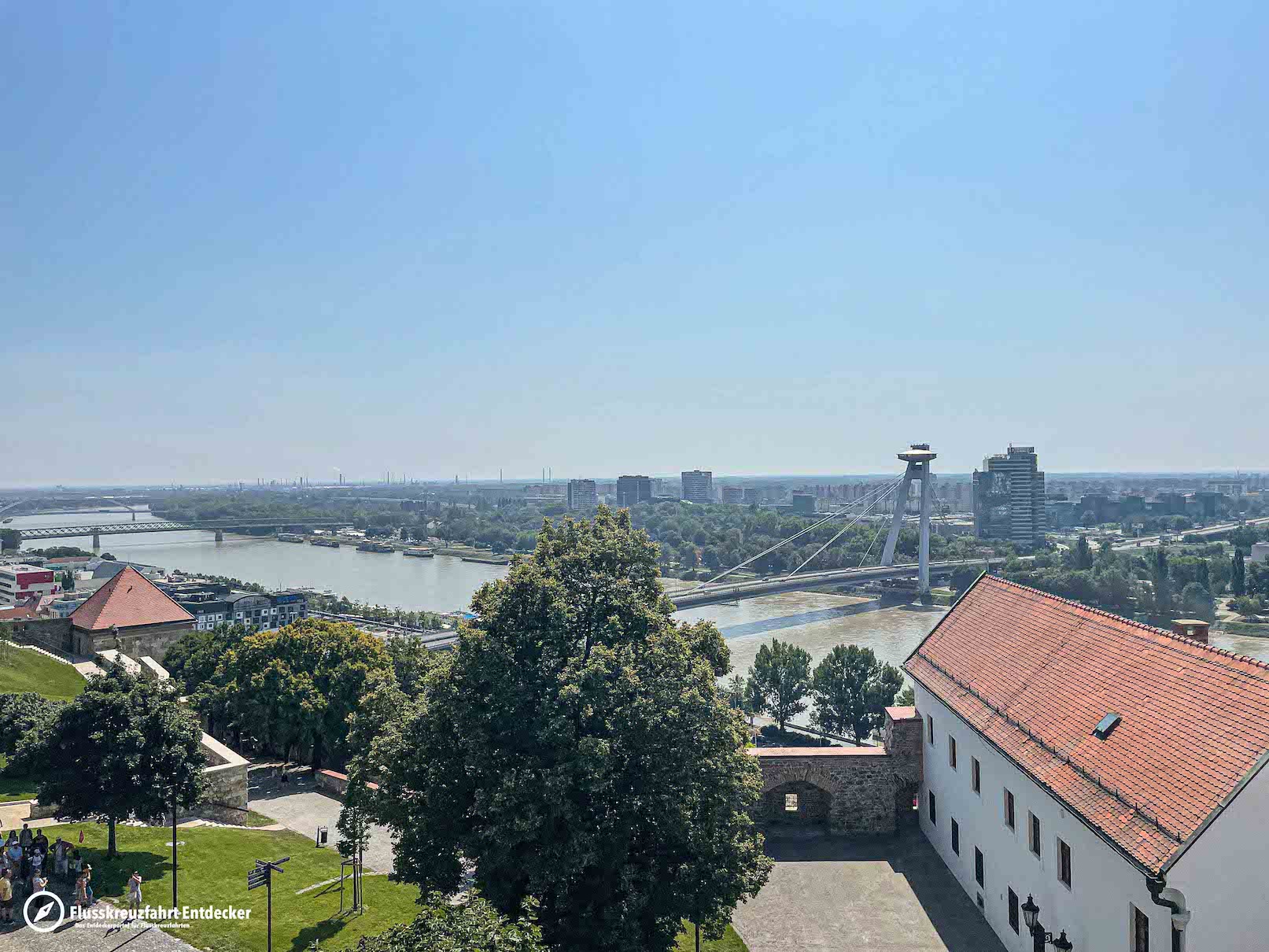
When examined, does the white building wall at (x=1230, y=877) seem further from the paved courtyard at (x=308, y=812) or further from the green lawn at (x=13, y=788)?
the green lawn at (x=13, y=788)

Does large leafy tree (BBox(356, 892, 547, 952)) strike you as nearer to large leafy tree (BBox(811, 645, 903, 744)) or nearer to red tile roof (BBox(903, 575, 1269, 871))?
red tile roof (BBox(903, 575, 1269, 871))

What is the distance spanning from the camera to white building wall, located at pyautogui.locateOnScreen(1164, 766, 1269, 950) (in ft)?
22.9

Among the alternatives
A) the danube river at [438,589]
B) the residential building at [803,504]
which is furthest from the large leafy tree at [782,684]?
the residential building at [803,504]

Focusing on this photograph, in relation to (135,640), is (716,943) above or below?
below

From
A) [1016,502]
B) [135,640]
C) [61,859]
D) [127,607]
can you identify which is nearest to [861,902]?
[61,859]

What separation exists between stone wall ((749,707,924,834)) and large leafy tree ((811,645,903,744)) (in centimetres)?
1433

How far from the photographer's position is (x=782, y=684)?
3055 centimetres

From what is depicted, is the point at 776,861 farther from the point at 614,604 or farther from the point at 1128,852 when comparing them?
the point at 1128,852

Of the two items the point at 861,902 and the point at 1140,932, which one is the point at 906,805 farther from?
the point at 1140,932

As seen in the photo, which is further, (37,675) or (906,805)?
(37,675)

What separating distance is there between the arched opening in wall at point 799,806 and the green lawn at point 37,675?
1494 cm

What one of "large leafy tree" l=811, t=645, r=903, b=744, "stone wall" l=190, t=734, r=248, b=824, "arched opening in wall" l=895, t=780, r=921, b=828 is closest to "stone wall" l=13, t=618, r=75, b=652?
"stone wall" l=190, t=734, r=248, b=824

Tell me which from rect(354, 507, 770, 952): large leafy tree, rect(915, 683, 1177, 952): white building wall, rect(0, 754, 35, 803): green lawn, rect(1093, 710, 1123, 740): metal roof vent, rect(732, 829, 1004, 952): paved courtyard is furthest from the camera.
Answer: rect(0, 754, 35, 803): green lawn

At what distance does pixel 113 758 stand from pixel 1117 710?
11583 mm
